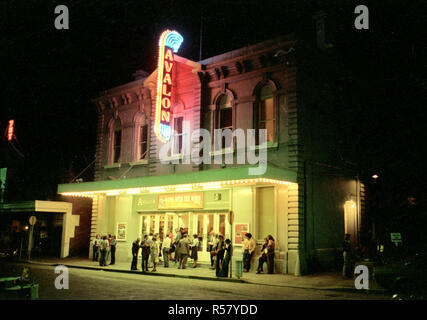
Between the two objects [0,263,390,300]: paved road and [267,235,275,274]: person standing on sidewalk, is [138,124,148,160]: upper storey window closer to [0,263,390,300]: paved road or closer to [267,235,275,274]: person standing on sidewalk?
[267,235,275,274]: person standing on sidewalk

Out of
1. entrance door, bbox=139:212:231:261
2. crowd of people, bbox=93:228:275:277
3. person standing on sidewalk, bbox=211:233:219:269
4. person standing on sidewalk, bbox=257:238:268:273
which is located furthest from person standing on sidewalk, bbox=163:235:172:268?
person standing on sidewalk, bbox=257:238:268:273

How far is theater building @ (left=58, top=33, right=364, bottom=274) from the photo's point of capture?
754 inches

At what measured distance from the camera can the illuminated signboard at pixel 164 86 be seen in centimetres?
2217

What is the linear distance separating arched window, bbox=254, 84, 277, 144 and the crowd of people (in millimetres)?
5323

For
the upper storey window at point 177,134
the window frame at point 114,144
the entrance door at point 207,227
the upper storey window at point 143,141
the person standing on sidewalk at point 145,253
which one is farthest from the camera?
A: the window frame at point 114,144

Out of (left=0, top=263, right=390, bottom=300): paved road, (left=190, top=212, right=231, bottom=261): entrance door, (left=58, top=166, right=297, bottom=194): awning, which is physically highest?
(left=58, top=166, right=297, bottom=194): awning

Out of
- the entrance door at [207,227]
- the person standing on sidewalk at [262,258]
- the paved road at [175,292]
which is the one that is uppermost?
the entrance door at [207,227]

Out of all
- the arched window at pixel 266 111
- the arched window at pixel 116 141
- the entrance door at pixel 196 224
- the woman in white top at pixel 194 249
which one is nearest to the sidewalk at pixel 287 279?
the woman in white top at pixel 194 249

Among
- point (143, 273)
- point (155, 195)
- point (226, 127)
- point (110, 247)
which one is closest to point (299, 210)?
point (226, 127)

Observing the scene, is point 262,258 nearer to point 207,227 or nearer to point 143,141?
point 207,227

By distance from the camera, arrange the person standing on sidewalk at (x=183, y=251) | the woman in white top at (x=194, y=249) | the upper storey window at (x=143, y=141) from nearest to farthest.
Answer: the person standing on sidewalk at (x=183, y=251) < the woman in white top at (x=194, y=249) < the upper storey window at (x=143, y=141)

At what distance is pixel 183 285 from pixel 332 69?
13.7 metres

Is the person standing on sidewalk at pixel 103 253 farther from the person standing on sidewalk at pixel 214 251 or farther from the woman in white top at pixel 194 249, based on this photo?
the person standing on sidewalk at pixel 214 251
